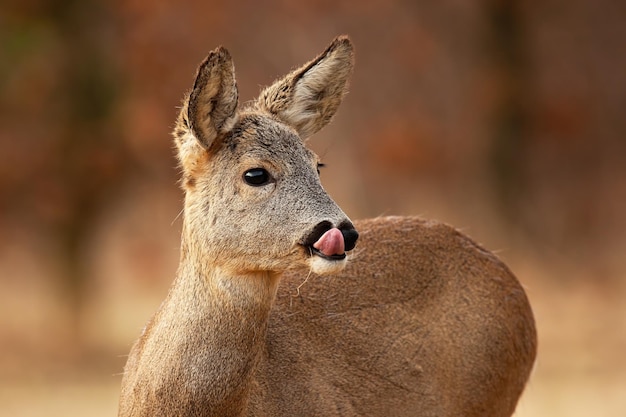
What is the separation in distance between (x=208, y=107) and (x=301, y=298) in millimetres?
1814

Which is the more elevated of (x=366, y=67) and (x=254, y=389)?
(x=366, y=67)

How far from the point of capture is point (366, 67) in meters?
27.7

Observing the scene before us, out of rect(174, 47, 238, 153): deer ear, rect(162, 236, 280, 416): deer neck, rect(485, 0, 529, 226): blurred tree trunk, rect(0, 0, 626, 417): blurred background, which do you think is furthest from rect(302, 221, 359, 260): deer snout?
rect(485, 0, 529, 226): blurred tree trunk

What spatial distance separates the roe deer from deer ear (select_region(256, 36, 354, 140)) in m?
0.01

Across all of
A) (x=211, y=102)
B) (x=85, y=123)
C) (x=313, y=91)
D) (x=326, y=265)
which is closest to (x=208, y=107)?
(x=211, y=102)

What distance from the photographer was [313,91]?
9125mm

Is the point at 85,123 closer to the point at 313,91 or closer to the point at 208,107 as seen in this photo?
the point at 313,91

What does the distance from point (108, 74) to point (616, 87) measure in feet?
37.0

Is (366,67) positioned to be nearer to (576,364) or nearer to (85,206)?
(85,206)

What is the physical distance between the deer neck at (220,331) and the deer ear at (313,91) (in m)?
1.38

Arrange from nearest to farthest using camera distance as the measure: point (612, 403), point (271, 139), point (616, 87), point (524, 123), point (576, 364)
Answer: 1. point (271, 139)
2. point (612, 403)
3. point (576, 364)
4. point (524, 123)
5. point (616, 87)

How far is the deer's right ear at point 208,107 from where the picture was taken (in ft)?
26.1

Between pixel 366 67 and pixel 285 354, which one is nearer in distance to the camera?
pixel 285 354

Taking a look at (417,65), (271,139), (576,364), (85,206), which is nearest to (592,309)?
(576,364)
